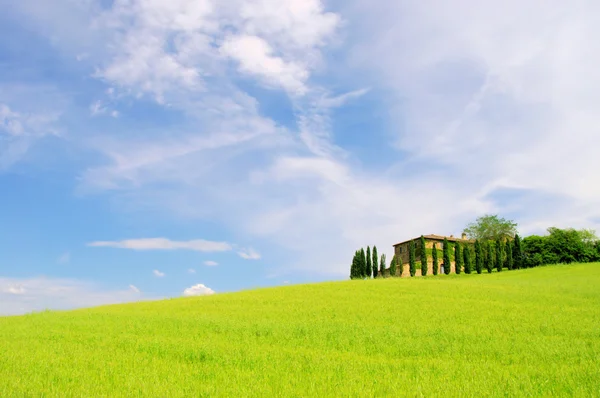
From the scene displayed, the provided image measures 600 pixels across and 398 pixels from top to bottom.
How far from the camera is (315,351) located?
48.2 ft

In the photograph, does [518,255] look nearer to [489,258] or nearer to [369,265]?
[489,258]

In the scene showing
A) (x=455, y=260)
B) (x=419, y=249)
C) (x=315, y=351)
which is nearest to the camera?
(x=315, y=351)

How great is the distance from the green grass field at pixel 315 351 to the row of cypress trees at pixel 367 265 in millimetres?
53115

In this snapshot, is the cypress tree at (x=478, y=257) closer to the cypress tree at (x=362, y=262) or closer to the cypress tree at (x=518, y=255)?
the cypress tree at (x=518, y=255)

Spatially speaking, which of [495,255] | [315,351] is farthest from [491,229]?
[315,351]

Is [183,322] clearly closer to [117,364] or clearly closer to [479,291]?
[117,364]

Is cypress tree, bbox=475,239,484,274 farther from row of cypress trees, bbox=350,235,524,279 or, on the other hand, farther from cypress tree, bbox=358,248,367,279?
cypress tree, bbox=358,248,367,279

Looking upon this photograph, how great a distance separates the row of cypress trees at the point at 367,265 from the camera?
81.1 meters

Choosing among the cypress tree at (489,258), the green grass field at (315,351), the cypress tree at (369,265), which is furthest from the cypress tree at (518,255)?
the green grass field at (315,351)

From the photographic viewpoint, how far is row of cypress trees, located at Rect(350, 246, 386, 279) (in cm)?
8106

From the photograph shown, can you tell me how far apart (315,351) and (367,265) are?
224ft

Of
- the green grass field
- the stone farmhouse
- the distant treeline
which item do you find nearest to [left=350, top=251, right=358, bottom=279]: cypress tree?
the distant treeline

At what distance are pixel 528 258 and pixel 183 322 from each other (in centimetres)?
8904

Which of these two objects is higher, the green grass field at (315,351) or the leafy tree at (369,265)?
the leafy tree at (369,265)
